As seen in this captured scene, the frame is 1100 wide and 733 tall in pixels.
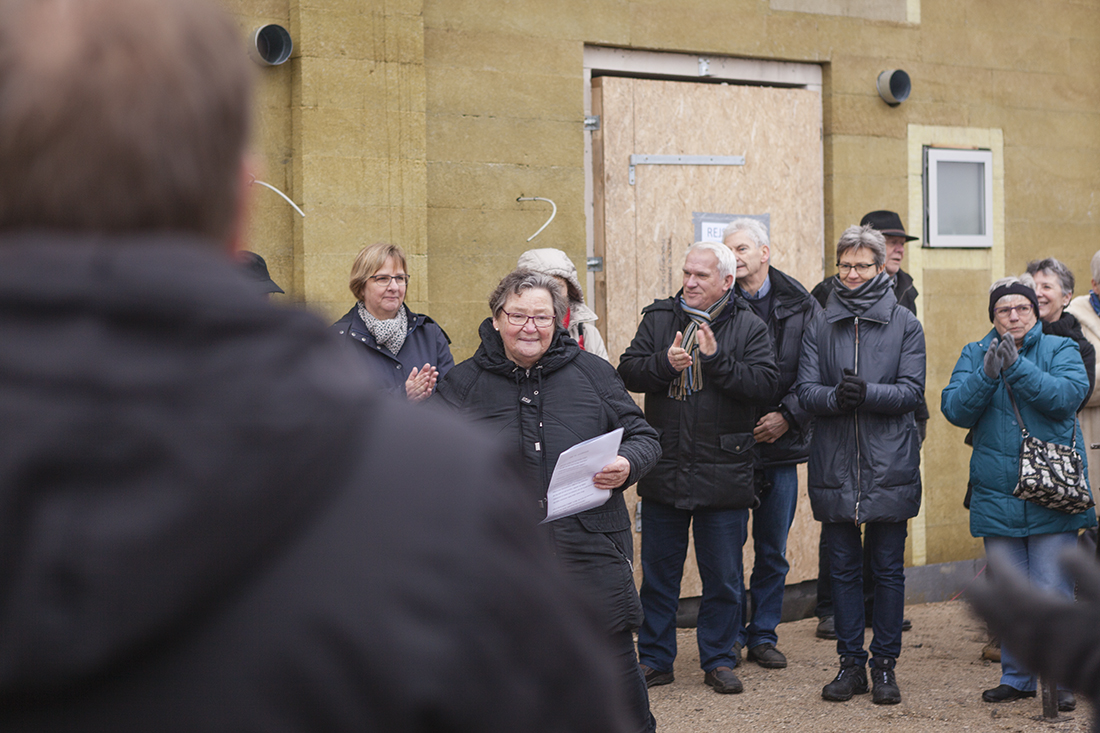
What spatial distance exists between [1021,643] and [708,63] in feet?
18.3

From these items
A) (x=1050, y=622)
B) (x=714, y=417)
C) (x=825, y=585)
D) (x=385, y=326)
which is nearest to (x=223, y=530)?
(x=1050, y=622)

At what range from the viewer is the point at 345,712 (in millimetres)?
843

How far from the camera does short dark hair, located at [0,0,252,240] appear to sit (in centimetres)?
84

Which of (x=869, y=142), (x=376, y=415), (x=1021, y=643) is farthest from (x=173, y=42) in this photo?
(x=869, y=142)

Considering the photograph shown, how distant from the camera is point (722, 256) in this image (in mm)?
5594

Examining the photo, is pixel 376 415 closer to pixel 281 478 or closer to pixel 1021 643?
pixel 281 478

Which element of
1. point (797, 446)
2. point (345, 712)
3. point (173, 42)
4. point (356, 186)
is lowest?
point (797, 446)

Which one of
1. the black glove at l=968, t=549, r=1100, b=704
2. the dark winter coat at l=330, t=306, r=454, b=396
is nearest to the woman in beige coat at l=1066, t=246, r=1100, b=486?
the dark winter coat at l=330, t=306, r=454, b=396

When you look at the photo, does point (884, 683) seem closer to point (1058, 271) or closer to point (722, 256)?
point (722, 256)

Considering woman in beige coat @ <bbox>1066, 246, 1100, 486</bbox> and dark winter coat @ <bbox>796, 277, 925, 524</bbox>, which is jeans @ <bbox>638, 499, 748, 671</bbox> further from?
woman in beige coat @ <bbox>1066, 246, 1100, 486</bbox>

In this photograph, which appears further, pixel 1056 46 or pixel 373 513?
pixel 1056 46

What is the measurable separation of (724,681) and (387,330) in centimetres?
230

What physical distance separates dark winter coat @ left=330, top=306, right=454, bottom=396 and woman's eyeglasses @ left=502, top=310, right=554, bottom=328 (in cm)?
81

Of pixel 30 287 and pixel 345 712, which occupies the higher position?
pixel 30 287
